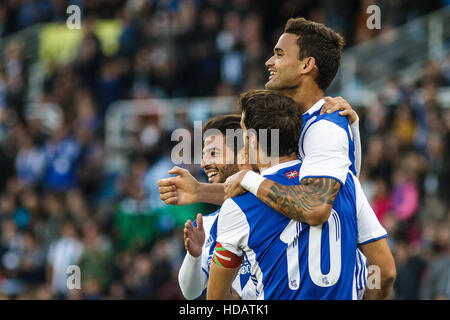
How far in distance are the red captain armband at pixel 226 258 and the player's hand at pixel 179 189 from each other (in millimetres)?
534

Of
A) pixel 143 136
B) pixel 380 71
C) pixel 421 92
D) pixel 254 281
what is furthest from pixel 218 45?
pixel 254 281

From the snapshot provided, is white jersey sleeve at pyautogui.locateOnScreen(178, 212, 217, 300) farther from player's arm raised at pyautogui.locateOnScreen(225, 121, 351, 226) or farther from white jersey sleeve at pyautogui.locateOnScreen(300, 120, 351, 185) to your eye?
white jersey sleeve at pyautogui.locateOnScreen(300, 120, 351, 185)

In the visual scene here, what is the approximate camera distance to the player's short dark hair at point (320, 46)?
417 cm

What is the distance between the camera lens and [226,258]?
3734mm

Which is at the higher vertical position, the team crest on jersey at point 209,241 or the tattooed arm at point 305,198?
the tattooed arm at point 305,198

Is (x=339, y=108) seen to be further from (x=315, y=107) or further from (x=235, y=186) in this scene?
(x=235, y=186)

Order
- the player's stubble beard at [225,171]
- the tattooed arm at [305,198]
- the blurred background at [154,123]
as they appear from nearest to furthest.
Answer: the tattooed arm at [305,198]
the player's stubble beard at [225,171]
the blurred background at [154,123]

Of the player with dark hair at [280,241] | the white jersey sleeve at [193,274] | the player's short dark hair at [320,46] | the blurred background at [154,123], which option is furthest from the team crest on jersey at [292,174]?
the blurred background at [154,123]

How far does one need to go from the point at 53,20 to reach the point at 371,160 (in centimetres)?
955

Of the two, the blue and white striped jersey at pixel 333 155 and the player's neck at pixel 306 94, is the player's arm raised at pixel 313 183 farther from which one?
the player's neck at pixel 306 94

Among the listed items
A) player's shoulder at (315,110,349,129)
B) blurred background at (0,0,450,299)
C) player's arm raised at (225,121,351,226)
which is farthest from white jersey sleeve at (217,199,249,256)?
blurred background at (0,0,450,299)

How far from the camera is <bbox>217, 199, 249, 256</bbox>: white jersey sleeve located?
3.70 metres

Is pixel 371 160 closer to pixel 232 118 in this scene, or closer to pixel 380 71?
pixel 380 71

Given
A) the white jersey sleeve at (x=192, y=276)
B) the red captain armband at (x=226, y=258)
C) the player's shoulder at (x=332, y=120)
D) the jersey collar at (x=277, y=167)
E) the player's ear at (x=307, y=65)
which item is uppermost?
the player's ear at (x=307, y=65)
